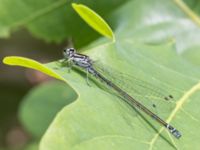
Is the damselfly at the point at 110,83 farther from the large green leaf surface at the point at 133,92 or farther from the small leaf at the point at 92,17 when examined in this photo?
the small leaf at the point at 92,17

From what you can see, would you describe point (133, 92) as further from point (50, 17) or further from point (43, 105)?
point (43, 105)

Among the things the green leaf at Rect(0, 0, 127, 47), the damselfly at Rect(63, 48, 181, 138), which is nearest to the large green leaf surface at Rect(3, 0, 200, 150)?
the damselfly at Rect(63, 48, 181, 138)

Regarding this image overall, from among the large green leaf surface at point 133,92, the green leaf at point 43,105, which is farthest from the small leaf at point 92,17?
the green leaf at point 43,105

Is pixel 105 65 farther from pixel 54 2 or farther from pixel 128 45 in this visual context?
pixel 54 2

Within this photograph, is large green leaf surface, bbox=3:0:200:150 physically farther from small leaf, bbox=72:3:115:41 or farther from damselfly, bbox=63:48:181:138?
small leaf, bbox=72:3:115:41

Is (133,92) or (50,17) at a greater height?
(50,17)

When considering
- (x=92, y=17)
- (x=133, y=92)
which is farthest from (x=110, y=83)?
(x=92, y=17)

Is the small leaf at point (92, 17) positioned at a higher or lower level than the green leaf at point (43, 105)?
higher

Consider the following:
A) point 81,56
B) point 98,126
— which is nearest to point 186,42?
point 81,56
